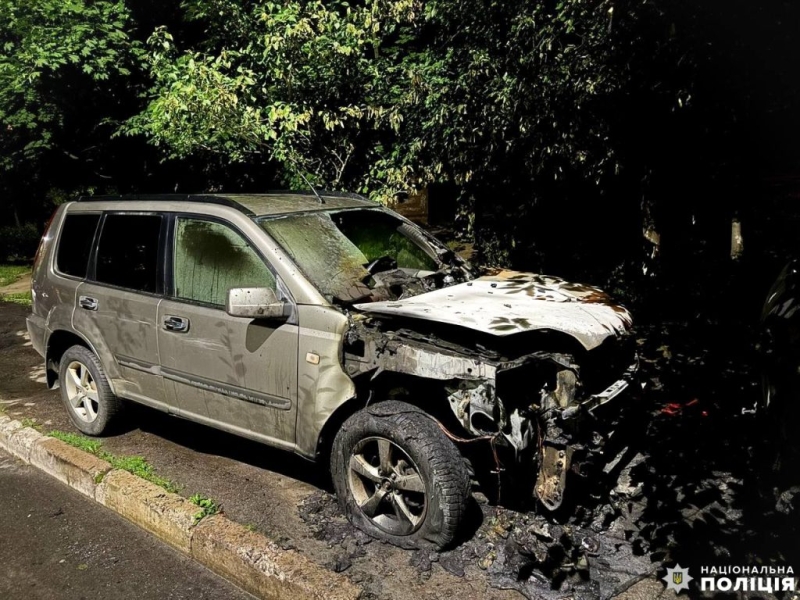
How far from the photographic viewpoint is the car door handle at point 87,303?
4.73 m

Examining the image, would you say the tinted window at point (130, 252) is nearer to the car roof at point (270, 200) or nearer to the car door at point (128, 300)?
the car door at point (128, 300)

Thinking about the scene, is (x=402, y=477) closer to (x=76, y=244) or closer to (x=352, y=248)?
(x=352, y=248)

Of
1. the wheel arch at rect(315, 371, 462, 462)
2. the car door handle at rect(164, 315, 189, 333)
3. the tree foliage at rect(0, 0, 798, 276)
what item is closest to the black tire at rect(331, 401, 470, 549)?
the wheel arch at rect(315, 371, 462, 462)

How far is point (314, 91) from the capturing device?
7141 millimetres

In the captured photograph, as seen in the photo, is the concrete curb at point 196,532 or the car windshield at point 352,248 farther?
the car windshield at point 352,248

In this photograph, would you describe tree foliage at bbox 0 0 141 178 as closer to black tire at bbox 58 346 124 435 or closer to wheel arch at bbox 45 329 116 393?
wheel arch at bbox 45 329 116 393

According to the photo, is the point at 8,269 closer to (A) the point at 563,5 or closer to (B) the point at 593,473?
(A) the point at 563,5

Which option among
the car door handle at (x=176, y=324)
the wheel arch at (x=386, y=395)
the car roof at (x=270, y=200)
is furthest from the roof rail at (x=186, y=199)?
the wheel arch at (x=386, y=395)

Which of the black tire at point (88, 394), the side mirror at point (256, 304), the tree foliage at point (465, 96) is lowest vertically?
the black tire at point (88, 394)

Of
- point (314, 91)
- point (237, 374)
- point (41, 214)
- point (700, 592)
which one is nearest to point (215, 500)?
point (237, 374)

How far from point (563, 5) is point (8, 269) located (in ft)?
45.8

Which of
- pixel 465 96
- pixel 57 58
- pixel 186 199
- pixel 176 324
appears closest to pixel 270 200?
pixel 186 199

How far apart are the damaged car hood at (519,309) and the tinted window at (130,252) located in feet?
5.62

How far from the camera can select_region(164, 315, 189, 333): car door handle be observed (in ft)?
13.5
